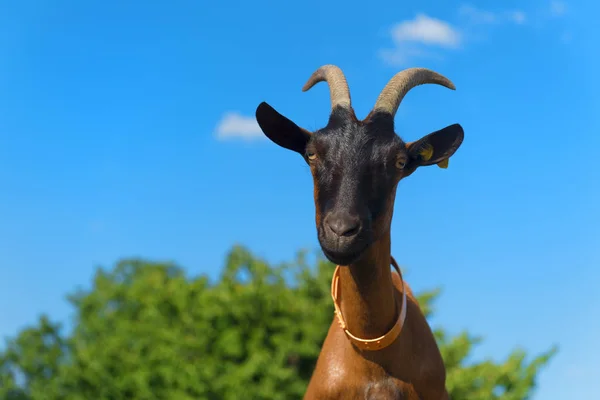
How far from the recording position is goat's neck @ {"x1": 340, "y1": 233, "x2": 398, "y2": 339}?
A: 6.09 m

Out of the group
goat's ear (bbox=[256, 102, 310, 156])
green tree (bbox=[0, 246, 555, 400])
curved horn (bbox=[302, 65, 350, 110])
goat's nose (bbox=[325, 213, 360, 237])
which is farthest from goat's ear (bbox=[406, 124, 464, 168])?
green tree (bbox=[0, 246, 555, 400])

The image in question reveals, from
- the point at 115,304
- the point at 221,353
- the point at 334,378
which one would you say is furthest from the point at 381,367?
the point at 115,304

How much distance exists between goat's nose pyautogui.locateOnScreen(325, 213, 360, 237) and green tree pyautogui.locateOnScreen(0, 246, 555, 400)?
14.9 meters

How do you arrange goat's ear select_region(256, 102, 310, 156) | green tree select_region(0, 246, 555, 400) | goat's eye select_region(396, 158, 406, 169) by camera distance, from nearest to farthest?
goat's eye select_region(396, 158, 406, 169) → goat's ear select_region(256, 102, 310, 156) → green tree select_region(0, 246, 555, 400)

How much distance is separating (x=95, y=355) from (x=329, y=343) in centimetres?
1791

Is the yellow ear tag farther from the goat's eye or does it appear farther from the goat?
the goat's eye

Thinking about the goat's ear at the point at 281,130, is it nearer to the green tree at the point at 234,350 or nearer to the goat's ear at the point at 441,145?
the goat's ear at the point at 441,145

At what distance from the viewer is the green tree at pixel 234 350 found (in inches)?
794

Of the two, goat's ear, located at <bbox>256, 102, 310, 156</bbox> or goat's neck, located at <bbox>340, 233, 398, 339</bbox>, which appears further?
goat's ear, located at <bbox>256, 102, 310, 156</bbox>

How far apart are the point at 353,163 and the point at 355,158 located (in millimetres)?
52

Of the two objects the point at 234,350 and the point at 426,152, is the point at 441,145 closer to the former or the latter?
the point at 426,152

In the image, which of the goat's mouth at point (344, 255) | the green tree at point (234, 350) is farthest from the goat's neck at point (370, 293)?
the green tree at point (234, 350)

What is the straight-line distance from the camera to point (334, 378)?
6586 millimetres

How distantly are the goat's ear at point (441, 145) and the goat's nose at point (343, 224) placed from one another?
4.09ft
